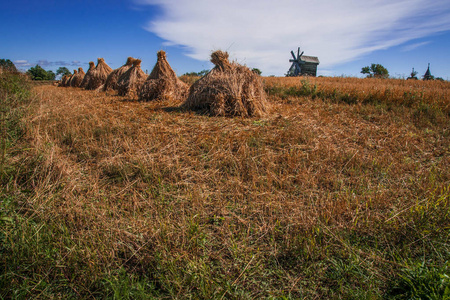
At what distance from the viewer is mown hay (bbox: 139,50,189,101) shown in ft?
29.3

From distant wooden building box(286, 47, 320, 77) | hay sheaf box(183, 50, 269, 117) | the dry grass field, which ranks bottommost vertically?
the dry grass field

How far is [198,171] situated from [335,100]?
651cm

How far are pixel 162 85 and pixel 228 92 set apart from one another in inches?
153

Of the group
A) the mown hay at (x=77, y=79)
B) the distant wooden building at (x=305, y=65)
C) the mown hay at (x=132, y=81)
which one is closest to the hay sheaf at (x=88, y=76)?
the mown hay at (x=77, y=79)

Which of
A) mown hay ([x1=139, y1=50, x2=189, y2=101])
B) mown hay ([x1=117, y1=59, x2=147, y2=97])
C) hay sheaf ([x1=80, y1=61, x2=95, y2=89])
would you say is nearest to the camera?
mown hay ([x1=139, y1=50, x2=189, y2=101])

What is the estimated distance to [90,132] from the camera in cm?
465

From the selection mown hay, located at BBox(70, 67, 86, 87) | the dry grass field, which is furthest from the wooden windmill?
the dry grass field

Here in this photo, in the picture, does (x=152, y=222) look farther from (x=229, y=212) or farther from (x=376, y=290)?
(x=376, y=290)

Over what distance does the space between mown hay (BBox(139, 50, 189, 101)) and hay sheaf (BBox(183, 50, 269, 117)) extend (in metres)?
2.38

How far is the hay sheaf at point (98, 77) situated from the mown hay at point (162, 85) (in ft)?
24.8

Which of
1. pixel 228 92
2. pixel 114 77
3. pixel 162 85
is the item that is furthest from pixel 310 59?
pixel 228 92

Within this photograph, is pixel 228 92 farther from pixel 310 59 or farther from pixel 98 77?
pixel 310 59

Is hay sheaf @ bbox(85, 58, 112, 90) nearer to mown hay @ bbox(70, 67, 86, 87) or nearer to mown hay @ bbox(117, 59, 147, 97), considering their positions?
mown hay @ bbox(70, 67, 86, 87)

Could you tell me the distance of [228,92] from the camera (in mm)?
6141
